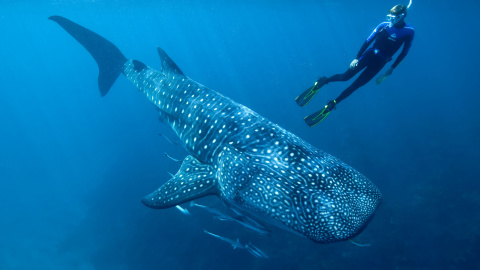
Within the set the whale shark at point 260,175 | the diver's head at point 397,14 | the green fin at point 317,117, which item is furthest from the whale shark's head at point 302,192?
the diver's head at point 397,14

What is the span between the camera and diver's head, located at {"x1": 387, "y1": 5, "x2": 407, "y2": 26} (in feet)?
22.7

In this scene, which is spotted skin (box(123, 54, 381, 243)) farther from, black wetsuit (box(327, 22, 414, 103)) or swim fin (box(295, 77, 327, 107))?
black wetsuit (box(327, 22, 414, 103))

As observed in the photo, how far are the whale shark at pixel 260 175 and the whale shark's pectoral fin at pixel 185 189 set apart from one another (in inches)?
0.7

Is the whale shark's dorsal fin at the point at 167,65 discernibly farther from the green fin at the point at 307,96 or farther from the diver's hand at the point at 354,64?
the diver's hand at the point at 354,64

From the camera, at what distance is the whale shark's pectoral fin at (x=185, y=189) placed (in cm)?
502

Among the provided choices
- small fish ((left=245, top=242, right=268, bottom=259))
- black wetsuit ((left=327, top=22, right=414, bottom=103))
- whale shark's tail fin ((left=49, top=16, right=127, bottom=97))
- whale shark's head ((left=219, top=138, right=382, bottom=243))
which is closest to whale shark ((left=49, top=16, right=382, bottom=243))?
whale shark's head ((left=219, top=138, right=382, bottom=243))

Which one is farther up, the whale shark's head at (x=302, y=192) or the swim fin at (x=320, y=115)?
the swim fin at (x=320, y=115)

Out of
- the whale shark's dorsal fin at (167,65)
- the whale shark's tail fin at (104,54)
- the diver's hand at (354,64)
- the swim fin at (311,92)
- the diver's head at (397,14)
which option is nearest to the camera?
the diver's head at (397,14)

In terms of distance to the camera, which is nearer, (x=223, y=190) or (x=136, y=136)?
(x=223, y=190)

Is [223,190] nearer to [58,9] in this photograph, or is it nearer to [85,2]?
[85,2]

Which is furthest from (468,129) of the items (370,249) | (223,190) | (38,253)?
(38,253)

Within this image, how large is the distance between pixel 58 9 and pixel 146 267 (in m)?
49.5

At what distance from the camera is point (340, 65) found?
5684cm

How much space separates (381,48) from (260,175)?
595 cm
